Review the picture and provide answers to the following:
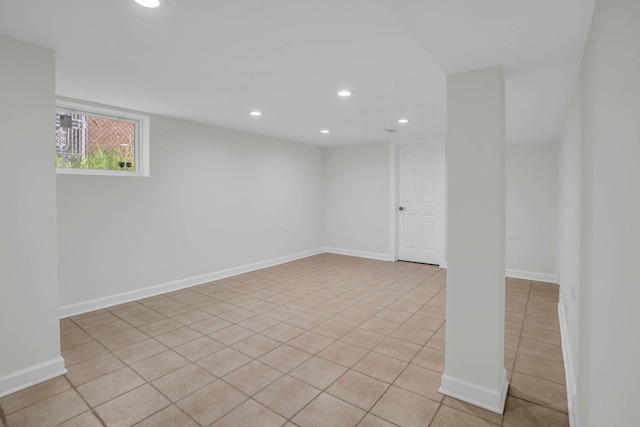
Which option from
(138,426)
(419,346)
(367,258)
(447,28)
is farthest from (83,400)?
(367,258)

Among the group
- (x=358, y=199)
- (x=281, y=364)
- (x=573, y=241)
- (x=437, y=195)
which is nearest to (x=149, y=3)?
(x=281, y=364)

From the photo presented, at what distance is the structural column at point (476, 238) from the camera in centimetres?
199

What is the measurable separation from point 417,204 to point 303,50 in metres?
4.48

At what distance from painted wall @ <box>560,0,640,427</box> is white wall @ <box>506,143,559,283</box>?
3987 millimetres

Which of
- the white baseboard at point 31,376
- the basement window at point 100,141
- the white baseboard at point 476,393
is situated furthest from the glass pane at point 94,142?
the white baseboard at point 476,393

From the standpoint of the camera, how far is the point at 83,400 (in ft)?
6.88

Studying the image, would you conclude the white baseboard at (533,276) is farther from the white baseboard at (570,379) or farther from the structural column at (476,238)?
the structural column at (476,238)

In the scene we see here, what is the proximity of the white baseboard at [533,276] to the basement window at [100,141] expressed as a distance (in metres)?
5.65

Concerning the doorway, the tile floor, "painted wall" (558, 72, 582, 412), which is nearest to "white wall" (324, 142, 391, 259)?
the doorway

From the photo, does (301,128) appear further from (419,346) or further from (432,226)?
(419,346)

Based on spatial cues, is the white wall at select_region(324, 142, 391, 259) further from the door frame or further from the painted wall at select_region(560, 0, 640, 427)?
the painted wall at select_region(560, 0, 640, 427)

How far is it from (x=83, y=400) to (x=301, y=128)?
4.07 meters

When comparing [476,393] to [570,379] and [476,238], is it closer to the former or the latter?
[570,379]

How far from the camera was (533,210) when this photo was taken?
16.4 ft
